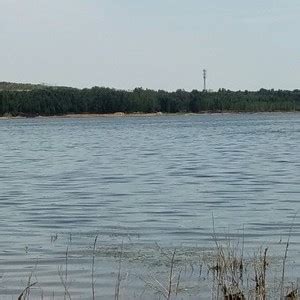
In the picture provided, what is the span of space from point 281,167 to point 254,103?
157 meters

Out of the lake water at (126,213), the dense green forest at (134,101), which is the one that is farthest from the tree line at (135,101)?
the lake water at (126,213)

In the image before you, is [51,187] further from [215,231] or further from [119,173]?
[215,231]

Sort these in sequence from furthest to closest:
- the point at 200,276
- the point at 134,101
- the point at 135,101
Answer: the point at 134,101
the point at 135,101
the point at 200,276

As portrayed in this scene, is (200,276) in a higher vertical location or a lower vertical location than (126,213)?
higher

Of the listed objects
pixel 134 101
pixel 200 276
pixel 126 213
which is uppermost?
pixel 200 276

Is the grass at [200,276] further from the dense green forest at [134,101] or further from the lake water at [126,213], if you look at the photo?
the dense green forest at [134,101]

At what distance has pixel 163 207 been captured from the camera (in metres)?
19.9

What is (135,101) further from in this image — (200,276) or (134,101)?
(200,276)

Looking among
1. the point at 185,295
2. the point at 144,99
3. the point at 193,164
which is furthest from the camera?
the point at 144,99

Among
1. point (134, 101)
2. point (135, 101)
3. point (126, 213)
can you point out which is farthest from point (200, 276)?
point (134, 101)

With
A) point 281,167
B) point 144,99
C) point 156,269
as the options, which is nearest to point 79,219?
point 156,269

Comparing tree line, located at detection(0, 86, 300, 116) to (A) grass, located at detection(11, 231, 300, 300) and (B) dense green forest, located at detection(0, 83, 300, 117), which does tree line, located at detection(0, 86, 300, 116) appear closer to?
(B) dense green forest, located at detection(0, 83, 300, 117)

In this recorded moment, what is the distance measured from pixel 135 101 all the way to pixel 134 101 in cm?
32

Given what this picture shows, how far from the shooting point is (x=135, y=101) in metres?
176
